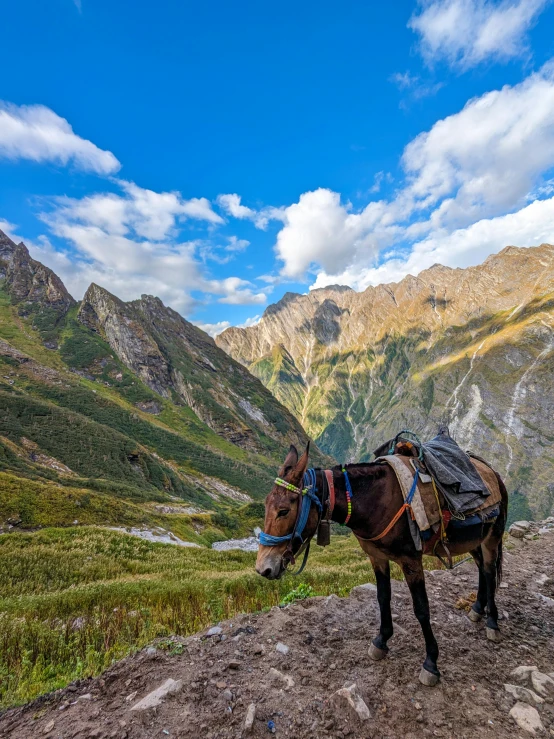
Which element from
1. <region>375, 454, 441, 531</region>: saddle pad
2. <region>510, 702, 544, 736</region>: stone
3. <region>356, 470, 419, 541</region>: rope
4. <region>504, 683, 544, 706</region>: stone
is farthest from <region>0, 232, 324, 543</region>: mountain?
<region>510, 702, 544, 736</region>: stone

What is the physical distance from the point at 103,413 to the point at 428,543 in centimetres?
12104

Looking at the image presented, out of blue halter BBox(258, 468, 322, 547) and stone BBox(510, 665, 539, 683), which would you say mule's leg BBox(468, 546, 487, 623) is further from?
blue halter BBox(258, 468, 322, 547)

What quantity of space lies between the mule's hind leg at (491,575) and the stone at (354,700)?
319cm

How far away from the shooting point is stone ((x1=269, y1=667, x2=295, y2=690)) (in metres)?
4.15

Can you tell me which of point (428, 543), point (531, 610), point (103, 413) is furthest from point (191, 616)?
point (103, 413)

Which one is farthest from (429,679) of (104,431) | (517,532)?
(104,431)

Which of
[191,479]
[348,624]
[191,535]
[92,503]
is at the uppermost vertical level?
[348,624]

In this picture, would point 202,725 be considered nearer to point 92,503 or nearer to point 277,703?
point 277,703

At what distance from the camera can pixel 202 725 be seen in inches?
133

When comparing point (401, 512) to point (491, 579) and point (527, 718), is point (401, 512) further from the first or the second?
point (491, 579)

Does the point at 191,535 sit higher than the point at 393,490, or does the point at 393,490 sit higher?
the point at 393,490

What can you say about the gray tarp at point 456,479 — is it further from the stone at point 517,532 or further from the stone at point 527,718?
the stone at point 517,532

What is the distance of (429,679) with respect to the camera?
4.30 m

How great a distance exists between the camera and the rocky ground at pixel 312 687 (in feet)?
11.3
